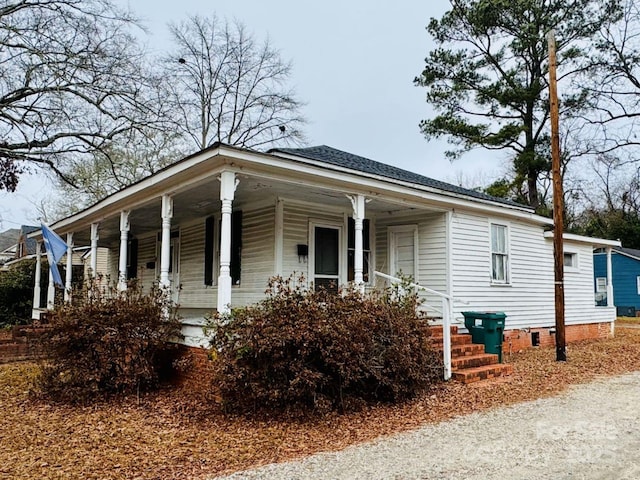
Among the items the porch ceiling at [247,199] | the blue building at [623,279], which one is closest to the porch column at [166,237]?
the porch ceiling at [247,199]

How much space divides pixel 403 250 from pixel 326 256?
1841 millimetres

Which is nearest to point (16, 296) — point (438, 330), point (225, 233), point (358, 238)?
point (225, 233)

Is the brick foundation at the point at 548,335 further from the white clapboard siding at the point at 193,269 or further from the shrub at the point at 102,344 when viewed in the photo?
the shrub at the point at 102,344

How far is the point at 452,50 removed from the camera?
23984mm

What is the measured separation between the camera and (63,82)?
1512cm

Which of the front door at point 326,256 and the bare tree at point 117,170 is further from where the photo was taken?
the bare tree at point 117,170

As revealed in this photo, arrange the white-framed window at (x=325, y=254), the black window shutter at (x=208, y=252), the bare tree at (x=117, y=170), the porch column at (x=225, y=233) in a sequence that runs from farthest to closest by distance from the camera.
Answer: the bare tree at (x=117, y=170)
the black window shutter at (x=208, y=252)
the white-framed window at (x=325, y=254)
the porch column at (x=225, y=233)

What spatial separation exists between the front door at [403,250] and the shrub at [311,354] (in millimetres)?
4001

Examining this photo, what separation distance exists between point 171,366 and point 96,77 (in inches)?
443

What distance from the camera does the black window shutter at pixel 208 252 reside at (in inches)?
417

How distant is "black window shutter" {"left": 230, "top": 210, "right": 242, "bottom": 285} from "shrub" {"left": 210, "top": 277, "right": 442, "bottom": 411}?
11.0ft

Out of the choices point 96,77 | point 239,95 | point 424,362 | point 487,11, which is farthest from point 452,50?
point 424,362

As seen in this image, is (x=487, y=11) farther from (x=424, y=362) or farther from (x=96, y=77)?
(x=424, y=362)

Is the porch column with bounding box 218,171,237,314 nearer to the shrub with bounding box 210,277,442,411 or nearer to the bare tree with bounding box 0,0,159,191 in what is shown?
the shrub with bounding box 210,277,442,411
